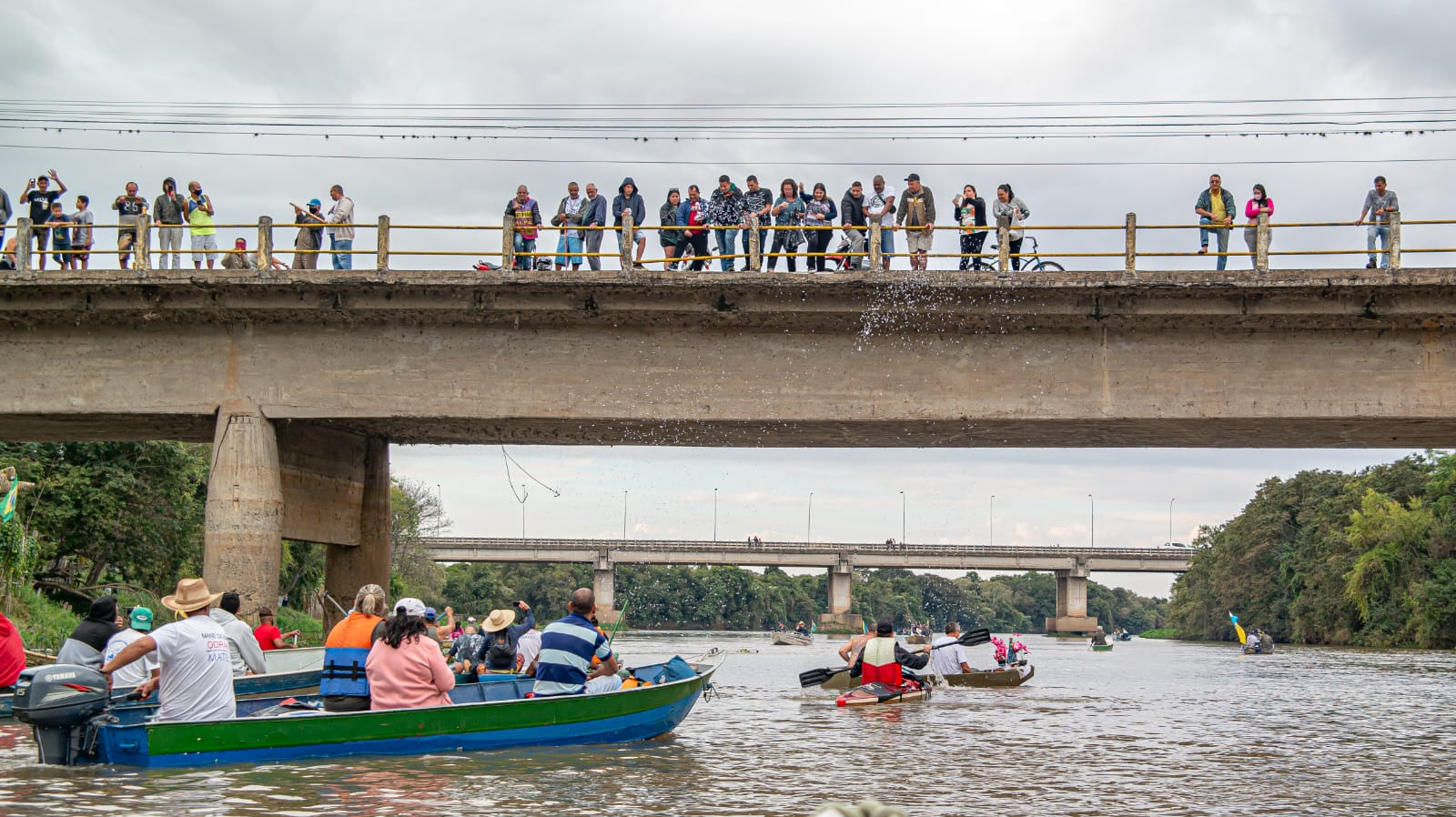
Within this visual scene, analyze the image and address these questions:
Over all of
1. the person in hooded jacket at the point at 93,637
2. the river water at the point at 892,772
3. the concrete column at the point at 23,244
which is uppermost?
the concrete column at the point at 23,244

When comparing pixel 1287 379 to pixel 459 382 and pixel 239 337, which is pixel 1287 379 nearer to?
pixel 459 382

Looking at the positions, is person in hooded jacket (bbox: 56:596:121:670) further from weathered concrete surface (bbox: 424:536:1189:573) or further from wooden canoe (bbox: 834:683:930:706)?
weathered concrete surface (bbox: 424:536:1189:573)

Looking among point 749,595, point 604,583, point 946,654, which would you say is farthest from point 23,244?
point 749,595

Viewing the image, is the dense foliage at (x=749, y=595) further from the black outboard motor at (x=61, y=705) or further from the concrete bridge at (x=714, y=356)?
the black outboard motor at (x=61, y=705)

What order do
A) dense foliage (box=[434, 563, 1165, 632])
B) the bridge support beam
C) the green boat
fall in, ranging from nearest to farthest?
the green boat
the bridge support beam
dense foliage (box=[434, 563, 1165, 632])

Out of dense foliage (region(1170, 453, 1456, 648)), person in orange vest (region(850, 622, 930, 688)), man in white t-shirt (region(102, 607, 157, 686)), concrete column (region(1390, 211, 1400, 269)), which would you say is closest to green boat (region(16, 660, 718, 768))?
man in white t-shirt (region(102, 607, 157, 686))

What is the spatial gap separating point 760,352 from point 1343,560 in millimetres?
59942

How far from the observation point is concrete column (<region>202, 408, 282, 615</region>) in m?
23.4

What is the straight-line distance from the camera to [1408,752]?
57.1 ft

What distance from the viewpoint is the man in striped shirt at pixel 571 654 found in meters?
15.2

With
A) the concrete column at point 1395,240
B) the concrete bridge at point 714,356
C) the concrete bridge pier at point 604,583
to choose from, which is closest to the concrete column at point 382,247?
the concrete bridge at point 714,356

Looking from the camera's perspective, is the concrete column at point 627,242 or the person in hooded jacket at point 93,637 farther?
the concrete column at point 627,242

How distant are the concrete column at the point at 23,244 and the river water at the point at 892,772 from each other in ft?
30.0

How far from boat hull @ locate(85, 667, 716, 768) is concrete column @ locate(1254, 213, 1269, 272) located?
40.5 ft
